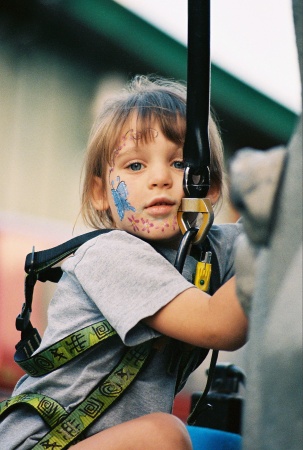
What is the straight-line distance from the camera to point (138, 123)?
5.54 ft

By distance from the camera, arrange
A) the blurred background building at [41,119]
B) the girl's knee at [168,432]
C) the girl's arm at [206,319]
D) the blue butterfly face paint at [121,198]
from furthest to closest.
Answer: the blurred background building at [41,119], the blue butterfly face paint at [121,198], the girl's knee at [168,432], the girl's arm at [206,319]

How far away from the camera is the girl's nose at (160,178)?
5.19 feet

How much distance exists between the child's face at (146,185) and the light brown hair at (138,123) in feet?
0.07

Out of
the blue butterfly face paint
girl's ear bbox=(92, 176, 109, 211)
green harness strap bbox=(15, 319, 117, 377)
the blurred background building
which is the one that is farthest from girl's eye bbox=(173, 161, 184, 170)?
the blurred background building

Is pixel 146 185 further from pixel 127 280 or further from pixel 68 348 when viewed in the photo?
pixel 68 348

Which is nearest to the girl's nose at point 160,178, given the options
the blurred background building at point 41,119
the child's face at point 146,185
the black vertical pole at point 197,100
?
the child's face at point 146,185

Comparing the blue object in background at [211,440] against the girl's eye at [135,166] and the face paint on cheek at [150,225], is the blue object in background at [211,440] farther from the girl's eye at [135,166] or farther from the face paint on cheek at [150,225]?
the girl's eye at [135,166]

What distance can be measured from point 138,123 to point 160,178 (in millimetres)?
169

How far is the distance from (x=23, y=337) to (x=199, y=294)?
19.3 inches

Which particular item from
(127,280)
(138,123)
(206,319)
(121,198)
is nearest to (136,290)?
(127,280)

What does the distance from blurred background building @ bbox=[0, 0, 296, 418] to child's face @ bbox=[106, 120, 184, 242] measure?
3405 mm

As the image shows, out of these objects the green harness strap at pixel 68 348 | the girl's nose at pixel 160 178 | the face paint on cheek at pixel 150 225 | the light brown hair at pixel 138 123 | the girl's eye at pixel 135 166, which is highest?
the light brown hair at pixel 138 123

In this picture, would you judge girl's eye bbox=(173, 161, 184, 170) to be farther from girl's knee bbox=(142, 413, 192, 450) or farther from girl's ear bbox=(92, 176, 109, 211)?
girl's knee bbox=(142, 413, 192, 450)

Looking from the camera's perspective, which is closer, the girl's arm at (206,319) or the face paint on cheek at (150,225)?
the girl's arm at (206,319)
